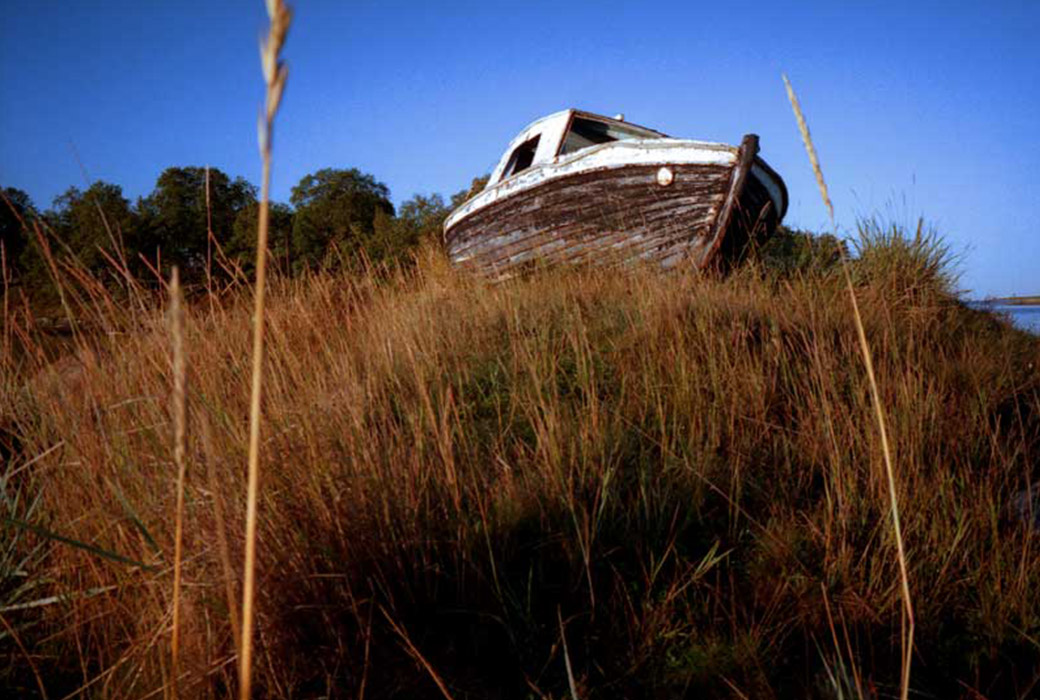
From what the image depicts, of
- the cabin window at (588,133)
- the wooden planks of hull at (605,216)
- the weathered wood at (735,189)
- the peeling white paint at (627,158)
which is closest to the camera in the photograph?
the weathered wood at (735,189)

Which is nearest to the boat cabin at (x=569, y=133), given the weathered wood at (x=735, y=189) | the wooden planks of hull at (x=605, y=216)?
the wooden planks of hull at (x=605, y=216)

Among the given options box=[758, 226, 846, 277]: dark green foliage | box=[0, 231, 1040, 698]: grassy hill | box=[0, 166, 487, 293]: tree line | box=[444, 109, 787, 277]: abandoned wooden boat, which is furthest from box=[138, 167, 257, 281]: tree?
box=[0, 231, 1040, 698]: grassy hill

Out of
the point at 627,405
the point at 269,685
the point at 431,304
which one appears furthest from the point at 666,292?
the point at 269,685

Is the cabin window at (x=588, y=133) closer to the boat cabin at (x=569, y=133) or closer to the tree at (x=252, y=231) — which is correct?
the boat cabin at (x=569, y=133)

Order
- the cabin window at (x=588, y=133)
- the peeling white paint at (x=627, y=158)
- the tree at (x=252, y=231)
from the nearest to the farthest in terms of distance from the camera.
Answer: the peeling white paint at (x=627, y=158), the cabin window at (x=588, y=133), the tree at (x=252, y=231)

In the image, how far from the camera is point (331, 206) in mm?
21359

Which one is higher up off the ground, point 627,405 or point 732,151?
point 732,151

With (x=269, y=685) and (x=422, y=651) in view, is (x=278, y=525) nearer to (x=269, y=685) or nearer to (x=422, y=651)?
(x=269, y=685)

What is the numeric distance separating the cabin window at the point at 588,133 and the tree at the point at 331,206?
13460 millimetres

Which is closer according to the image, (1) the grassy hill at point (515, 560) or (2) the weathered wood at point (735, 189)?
(1) the grassy hill at point (515, 560)

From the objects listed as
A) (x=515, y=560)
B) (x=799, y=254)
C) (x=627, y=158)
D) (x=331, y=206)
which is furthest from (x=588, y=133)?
(x=331, y=206)

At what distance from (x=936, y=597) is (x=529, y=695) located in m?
1.29

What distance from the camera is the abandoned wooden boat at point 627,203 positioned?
499 cm

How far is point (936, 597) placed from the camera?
4.97 ft
